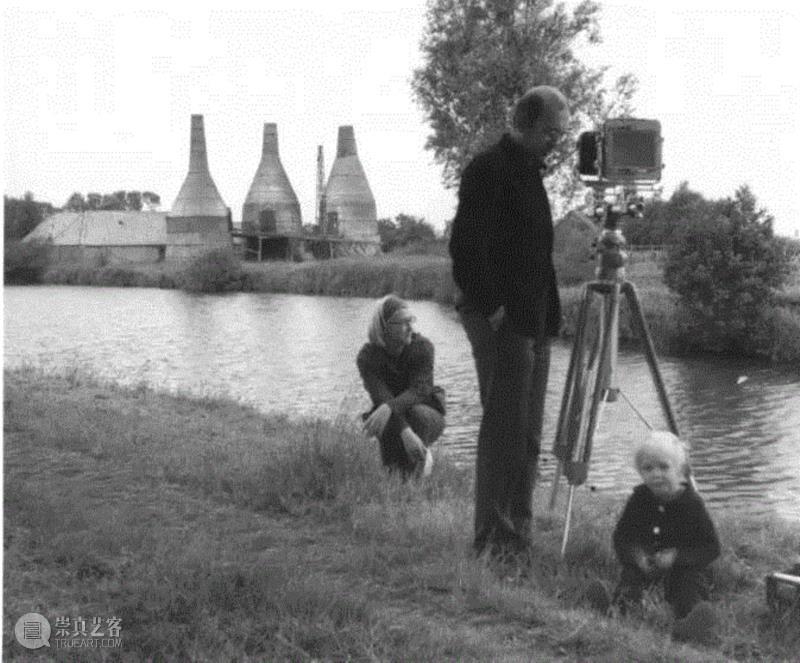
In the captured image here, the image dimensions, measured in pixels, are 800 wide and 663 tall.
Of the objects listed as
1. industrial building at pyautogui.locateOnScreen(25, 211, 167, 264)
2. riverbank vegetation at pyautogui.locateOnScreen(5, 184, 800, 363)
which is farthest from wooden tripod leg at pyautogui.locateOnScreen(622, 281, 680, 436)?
industrial building at pyautogui.locateOnScreen(25, 211, 167, 264)

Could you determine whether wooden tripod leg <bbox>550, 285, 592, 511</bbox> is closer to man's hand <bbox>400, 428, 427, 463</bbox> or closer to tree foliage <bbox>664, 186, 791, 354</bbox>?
man's hand <bbox>400, 428, 427, 463</bbox>

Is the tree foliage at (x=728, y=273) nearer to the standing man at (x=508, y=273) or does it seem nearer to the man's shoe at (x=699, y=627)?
the standing man at (x=508, y=273)

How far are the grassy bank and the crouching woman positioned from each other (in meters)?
0.13

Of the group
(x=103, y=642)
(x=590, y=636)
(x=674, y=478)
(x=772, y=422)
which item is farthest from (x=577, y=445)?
(x=772, y=422)

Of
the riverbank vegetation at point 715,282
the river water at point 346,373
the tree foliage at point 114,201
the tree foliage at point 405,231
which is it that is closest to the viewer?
the river water at point 346,373

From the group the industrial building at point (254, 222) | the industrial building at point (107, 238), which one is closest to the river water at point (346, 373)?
the industrial building at point (254, 222)

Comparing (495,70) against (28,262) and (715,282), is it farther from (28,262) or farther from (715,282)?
(28,262)

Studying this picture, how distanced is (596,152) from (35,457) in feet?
10.5

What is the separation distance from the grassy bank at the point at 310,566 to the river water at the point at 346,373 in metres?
1.62

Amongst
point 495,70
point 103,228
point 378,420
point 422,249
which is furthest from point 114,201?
point 378,420

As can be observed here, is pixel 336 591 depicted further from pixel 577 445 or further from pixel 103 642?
pixel 577 445

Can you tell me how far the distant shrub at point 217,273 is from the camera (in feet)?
72.1

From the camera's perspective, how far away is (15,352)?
13.6 meters

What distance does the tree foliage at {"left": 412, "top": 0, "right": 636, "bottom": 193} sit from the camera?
5.78 metres
